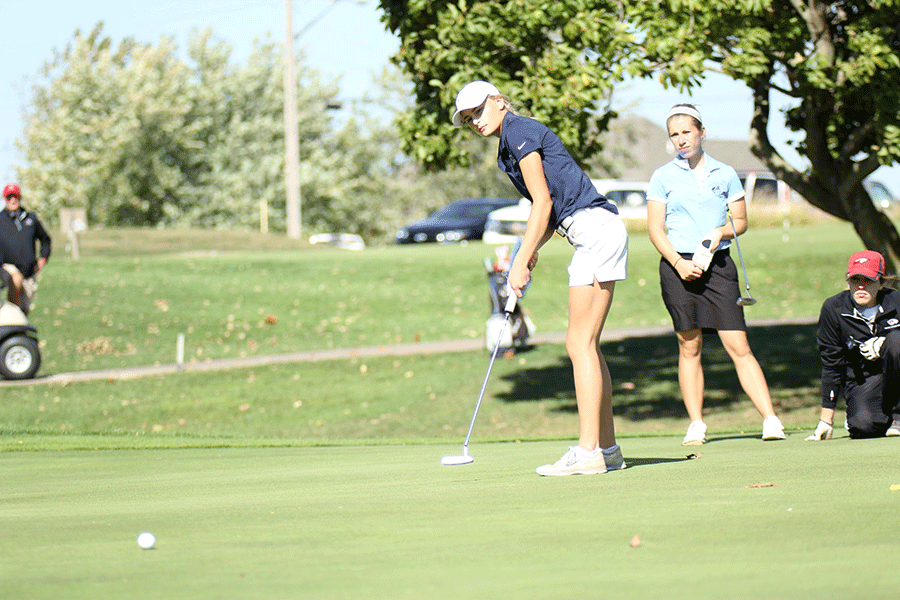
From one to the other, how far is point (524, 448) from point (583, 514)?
12.3 ft

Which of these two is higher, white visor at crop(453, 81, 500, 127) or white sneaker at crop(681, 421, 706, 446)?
white visor at crop(453, 81, 500, 127)

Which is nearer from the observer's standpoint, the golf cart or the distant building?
the golf cart

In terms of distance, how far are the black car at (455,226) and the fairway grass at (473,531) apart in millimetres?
28344

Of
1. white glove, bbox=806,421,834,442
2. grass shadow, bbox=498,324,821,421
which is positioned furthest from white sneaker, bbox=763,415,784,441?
grass shadow, bbox=498,324,821,421

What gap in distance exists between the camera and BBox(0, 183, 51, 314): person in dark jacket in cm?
1421

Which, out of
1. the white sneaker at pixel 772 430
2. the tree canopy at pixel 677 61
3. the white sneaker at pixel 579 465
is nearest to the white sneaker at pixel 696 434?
the white sneaker at pixel 772 430

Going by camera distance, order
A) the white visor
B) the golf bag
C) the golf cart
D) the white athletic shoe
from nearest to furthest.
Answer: the white visor < the white athletic shoe < the golf cart < the golf bag

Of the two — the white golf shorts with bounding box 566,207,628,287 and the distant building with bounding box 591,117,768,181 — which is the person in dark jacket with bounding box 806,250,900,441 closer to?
the white golf shorts with bounding box 566,207,628,287

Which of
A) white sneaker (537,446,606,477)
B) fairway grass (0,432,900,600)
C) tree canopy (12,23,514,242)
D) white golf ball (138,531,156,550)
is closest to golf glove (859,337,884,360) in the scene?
fairway grass (0,432,900,600)

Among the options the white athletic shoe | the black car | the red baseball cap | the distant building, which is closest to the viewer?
the white athletic shoe

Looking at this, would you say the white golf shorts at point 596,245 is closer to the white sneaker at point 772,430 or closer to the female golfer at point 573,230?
the female golfer at point 573,230

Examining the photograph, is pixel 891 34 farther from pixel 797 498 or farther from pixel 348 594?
pixel 348 594

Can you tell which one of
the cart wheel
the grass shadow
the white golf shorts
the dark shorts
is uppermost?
the white golf shorts

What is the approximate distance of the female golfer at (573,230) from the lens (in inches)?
200
